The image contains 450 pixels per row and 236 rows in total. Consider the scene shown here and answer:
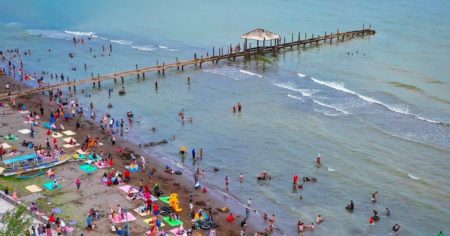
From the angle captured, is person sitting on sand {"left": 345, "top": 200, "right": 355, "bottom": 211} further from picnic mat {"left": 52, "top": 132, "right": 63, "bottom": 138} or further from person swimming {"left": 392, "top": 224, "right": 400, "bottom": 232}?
picnic mat {"left": 52, "top": 132, "right": 63, "bottom": 138}

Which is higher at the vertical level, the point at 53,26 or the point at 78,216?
the point at 53,26

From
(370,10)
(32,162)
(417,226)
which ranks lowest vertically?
(417,226)

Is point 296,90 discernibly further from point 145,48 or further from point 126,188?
point 145,48

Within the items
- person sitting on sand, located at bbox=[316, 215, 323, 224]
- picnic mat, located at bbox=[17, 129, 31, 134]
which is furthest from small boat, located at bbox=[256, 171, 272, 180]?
picnic mat, located at bbox=[17, 129, 31, 134]

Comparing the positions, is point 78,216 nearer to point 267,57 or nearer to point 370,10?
point 267,57

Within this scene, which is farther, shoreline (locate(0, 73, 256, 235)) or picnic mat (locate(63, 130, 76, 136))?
picnic mat (locate(63, 130, 76, 136))

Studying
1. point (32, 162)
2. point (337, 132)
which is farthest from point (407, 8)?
point (32, 162)

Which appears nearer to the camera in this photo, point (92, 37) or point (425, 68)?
point (425, 68)
